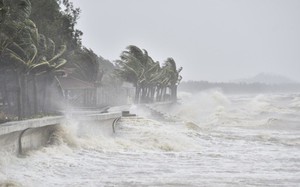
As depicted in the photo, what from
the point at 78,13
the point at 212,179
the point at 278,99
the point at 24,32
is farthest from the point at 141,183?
the point at 278,99

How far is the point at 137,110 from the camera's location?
41031 millimetres

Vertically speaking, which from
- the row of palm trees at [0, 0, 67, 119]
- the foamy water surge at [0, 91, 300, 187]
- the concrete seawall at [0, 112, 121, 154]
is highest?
the row of palm trees at [0, 0, 67, 119]

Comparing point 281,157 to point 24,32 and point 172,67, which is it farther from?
point 172,67

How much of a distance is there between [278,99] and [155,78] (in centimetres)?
4209

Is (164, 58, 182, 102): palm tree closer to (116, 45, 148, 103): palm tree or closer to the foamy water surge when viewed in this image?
(116, 45, 148, 103): palm tree

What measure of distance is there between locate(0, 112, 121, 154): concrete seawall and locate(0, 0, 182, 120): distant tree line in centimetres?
265

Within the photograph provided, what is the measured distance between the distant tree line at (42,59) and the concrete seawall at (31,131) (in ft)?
8.68

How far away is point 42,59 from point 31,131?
30.9 ft

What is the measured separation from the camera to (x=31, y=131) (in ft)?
56.2

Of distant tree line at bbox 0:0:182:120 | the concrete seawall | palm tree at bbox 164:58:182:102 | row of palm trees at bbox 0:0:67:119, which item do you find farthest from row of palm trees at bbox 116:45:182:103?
the concrete seawall

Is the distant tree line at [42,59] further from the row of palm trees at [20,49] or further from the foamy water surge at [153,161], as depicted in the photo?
the foamy water surge at [153,161]

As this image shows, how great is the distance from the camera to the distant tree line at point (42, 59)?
922 inches

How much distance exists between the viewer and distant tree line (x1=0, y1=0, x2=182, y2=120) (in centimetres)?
2342

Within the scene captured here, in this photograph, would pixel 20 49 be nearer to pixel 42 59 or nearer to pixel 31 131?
pixel 42 59
